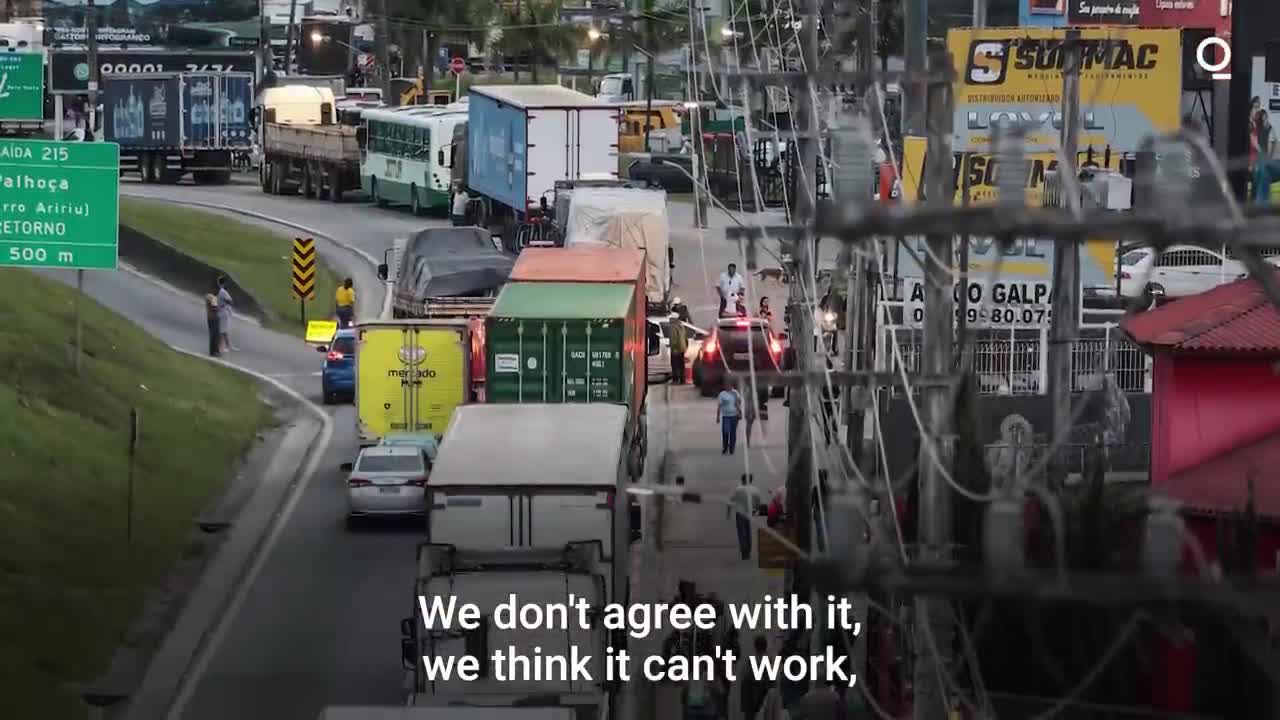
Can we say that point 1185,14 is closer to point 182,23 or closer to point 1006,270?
point 1006,270

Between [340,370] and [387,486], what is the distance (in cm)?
1094

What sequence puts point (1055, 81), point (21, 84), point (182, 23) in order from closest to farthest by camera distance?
point (1055, 81) → point (21, 84) → point (182, 23)

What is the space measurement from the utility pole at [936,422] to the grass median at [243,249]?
39261 millimetres

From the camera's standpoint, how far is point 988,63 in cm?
3338

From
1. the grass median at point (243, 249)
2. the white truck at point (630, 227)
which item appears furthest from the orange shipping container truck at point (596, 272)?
the grass median at point (243, 249)

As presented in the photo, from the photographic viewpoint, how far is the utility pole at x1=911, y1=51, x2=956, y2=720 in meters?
15.0

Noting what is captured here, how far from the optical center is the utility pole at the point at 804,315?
23.2 meters

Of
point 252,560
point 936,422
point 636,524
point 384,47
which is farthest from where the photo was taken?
point 384,47

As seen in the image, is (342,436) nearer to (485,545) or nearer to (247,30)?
(485,545)

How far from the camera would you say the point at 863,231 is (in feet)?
30.1

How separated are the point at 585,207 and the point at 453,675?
30.9m

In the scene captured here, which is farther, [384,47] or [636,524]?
[384,47]

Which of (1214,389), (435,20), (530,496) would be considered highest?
(435,20)

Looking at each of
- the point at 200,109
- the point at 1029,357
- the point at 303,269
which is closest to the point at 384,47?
the point at 200,109
